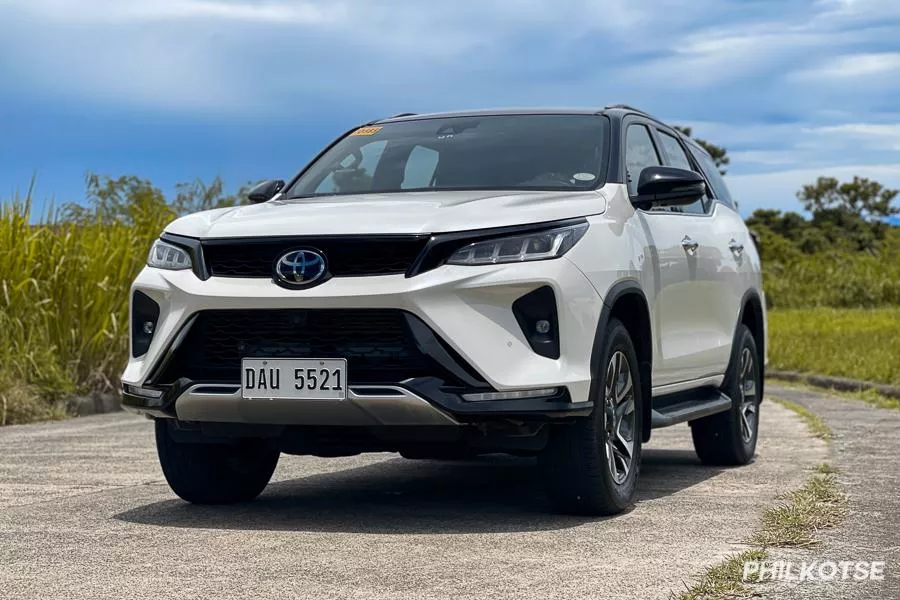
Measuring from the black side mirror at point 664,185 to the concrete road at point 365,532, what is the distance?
4.67 ft

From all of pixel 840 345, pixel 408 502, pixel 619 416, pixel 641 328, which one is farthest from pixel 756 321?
pixel 840 345

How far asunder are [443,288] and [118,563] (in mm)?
1572

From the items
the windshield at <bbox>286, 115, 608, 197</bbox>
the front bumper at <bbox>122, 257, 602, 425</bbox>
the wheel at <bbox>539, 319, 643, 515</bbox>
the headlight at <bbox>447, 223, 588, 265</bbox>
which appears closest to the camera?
the front bumper at <bbox>122, 257, 602, 425</bbox>

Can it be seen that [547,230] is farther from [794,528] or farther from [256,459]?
[256,459]

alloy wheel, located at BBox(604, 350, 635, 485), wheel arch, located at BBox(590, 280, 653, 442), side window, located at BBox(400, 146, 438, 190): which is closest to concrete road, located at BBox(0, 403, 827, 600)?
alloy wheel, located at BBox(604, 350, 635, 485)

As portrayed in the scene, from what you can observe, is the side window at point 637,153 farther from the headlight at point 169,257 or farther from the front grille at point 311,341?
the headlight at point 169,257

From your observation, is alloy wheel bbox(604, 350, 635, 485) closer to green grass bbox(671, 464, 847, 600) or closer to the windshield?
green grass bbox(671, 464, 847, 600)

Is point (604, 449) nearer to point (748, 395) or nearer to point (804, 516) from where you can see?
point (804, 516)


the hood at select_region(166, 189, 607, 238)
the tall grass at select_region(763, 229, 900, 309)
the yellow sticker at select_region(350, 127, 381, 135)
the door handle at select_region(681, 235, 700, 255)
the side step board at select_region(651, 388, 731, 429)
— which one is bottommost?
the tall grass at select_region(763, 229, 900, 309)

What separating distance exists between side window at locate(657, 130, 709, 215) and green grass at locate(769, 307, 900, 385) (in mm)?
7653

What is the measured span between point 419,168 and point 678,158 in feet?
6.64

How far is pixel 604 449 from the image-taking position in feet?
20.3

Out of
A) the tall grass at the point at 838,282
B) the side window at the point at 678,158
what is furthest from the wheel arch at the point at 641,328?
the tall grass at the point at 838,282

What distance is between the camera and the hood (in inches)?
231
